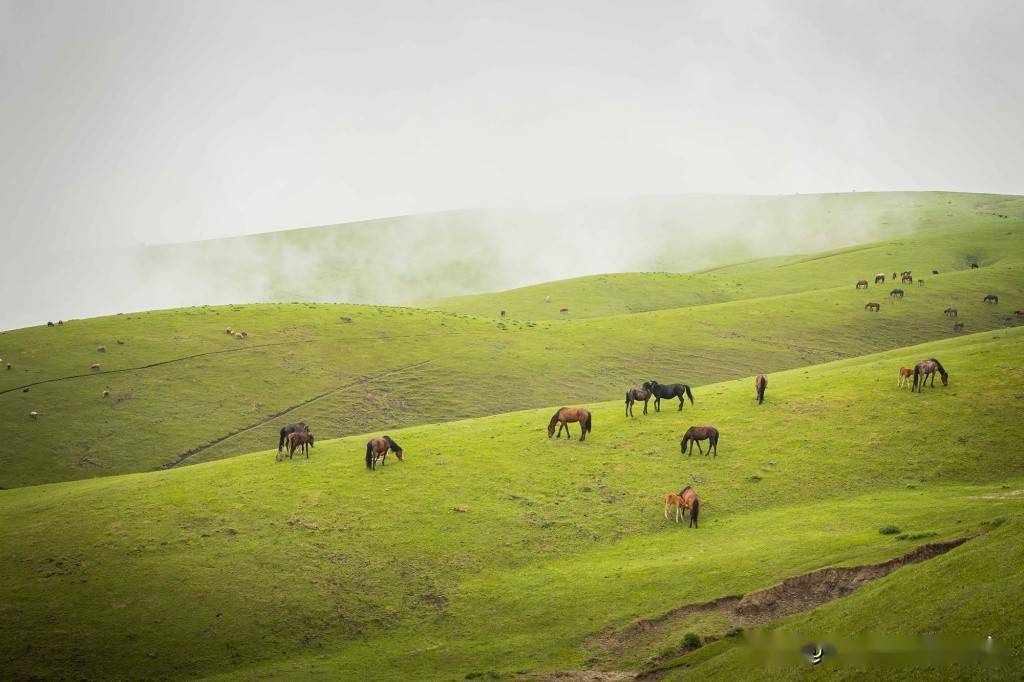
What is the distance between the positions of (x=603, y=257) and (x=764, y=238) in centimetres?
3338

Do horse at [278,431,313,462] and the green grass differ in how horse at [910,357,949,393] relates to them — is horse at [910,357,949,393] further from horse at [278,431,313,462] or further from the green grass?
horse at [278,431,313,462]

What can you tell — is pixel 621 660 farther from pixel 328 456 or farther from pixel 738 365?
pixel 738 365

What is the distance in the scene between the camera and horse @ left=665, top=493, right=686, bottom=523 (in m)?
32.0

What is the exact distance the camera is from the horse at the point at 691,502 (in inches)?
1241

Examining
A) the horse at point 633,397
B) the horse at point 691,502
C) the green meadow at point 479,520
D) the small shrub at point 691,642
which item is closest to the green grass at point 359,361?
the green meadow at point 479,520

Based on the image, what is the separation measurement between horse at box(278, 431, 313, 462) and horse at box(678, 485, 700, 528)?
19368mm

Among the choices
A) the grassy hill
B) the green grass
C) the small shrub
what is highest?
the green grass

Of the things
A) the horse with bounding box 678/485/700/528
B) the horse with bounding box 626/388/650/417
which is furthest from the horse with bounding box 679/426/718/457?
the horse with bounding box 626/388/650/417

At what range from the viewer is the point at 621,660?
75.2ft

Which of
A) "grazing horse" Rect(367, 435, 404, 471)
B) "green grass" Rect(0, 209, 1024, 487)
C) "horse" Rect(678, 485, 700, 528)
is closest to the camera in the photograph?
"horse" Rect(678, 485, 700, 528)

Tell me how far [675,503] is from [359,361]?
4260 cm

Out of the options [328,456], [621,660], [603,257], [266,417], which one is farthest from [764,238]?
[621,660]

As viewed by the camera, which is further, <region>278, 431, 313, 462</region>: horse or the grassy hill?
<region>278, 431, 313, 462</region>: horse

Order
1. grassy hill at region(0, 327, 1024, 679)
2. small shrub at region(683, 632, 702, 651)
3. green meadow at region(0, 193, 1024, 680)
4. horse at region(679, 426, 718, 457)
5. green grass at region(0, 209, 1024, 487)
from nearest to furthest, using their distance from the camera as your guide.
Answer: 1. small shrub at region(683, 632, 702, 651)
2. green meadow at region(0, 193, 1024, 680)
3. grassy hill at region(0, 327, 1024, 679)
4. horse at region(679, 426, 718, 457)
5. green grass at region(0, 209, 1024, 487)
